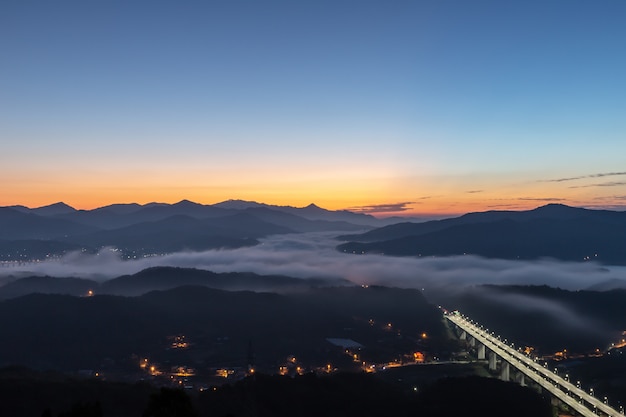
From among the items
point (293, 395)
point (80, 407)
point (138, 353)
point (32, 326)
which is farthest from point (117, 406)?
point (32, 326)

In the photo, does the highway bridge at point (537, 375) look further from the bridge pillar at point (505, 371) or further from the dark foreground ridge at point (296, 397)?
the dark foreground ridge at point (296, 397)

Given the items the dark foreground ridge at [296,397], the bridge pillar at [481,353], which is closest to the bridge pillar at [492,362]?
the bridge pillar at [481,353]

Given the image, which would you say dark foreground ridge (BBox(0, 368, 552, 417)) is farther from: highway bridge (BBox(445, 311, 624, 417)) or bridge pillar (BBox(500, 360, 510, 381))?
bridge pillar (BBox(500, 360, 510, 381))

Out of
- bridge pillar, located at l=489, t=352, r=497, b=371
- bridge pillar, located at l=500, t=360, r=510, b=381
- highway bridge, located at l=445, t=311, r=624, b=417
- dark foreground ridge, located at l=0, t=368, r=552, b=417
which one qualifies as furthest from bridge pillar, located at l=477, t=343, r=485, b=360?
dark foreground ridge, located at l=0, t=368, r=552, b=417

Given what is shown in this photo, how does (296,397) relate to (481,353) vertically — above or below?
above

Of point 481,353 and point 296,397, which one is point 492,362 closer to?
point 481,353

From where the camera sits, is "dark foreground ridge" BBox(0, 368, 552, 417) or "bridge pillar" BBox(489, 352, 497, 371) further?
"bridge pillar" BBox(489, 352, 497, 371)

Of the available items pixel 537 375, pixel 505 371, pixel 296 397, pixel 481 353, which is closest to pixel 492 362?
pixel 481 353

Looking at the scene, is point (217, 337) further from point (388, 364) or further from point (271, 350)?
point (388, 364)

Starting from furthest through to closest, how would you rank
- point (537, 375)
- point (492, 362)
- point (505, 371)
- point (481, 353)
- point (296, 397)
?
1. point (481, 353)
2. point (492, 362)
3. point (505, 371)
4. point (537, 375)
5. point (296, 397)

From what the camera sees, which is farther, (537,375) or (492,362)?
(492,362)
